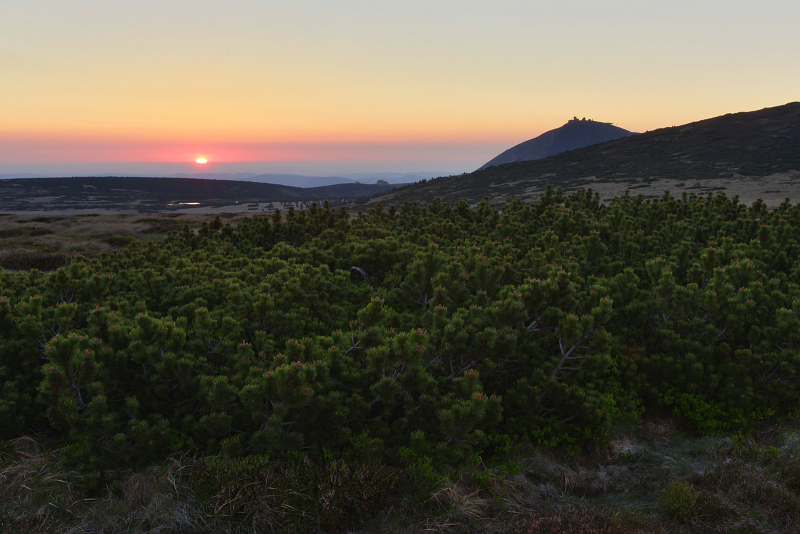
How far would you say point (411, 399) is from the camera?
5332 millimetres

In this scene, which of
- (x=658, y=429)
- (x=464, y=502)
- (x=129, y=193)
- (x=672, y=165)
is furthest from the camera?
(x=129, y=193)

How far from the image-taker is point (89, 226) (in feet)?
115

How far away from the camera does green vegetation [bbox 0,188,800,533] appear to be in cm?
453

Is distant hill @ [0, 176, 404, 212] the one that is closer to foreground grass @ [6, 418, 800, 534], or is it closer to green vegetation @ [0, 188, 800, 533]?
green vegetation @ [0, 188, 800, 533]

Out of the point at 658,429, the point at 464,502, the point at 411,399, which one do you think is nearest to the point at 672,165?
the point at 658,429

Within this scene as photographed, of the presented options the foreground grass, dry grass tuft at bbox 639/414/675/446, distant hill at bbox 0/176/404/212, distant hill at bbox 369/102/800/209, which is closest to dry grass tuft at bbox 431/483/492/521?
the foreground grass

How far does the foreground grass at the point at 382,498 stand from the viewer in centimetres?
427

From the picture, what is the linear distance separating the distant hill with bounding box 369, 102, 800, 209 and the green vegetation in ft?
140

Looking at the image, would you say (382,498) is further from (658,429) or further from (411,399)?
(658,429)

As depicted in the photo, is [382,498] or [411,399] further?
[411,399]

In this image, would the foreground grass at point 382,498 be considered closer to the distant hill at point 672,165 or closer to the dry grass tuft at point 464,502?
the dry grass tuft at point 464,502

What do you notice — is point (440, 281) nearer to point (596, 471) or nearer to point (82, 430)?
point (596, 471)

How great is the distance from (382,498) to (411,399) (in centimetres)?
116

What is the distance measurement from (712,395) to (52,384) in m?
8.89
